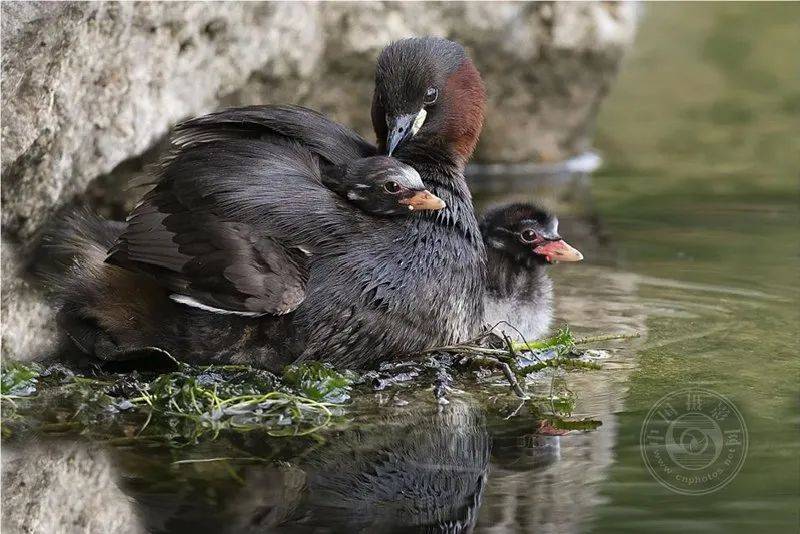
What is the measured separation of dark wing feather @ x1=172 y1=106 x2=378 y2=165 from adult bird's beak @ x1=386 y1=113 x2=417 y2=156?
17 centimetres

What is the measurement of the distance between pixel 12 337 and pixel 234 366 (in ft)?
3.70

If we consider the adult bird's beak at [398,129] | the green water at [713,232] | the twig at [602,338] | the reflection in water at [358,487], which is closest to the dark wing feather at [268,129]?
the adult bird's beak at [398,129]

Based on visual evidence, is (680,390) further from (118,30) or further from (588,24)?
(588,24)

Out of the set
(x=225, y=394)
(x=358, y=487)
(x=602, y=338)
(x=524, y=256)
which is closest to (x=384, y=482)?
(x=358, y=487)

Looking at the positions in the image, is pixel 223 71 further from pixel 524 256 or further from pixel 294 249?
pixel 294 249

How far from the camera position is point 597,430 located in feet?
17.6

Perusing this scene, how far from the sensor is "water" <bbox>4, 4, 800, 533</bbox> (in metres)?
4.42

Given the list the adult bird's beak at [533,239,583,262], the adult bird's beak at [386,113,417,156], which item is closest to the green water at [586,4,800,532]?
the adult bird's beak at [533,239,583,262]

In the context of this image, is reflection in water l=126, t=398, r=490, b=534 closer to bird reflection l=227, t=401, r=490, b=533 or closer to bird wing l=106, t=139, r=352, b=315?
bird reflection l=227, t=401, r=490, b=533

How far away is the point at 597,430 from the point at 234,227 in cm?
171

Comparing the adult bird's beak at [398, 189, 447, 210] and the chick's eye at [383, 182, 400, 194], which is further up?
the chick's eye at [383, 182, 400, 194]

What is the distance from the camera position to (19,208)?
6.41 m

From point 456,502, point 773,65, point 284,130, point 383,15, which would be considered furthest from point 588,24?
point 456,502

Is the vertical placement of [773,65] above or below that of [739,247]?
above
